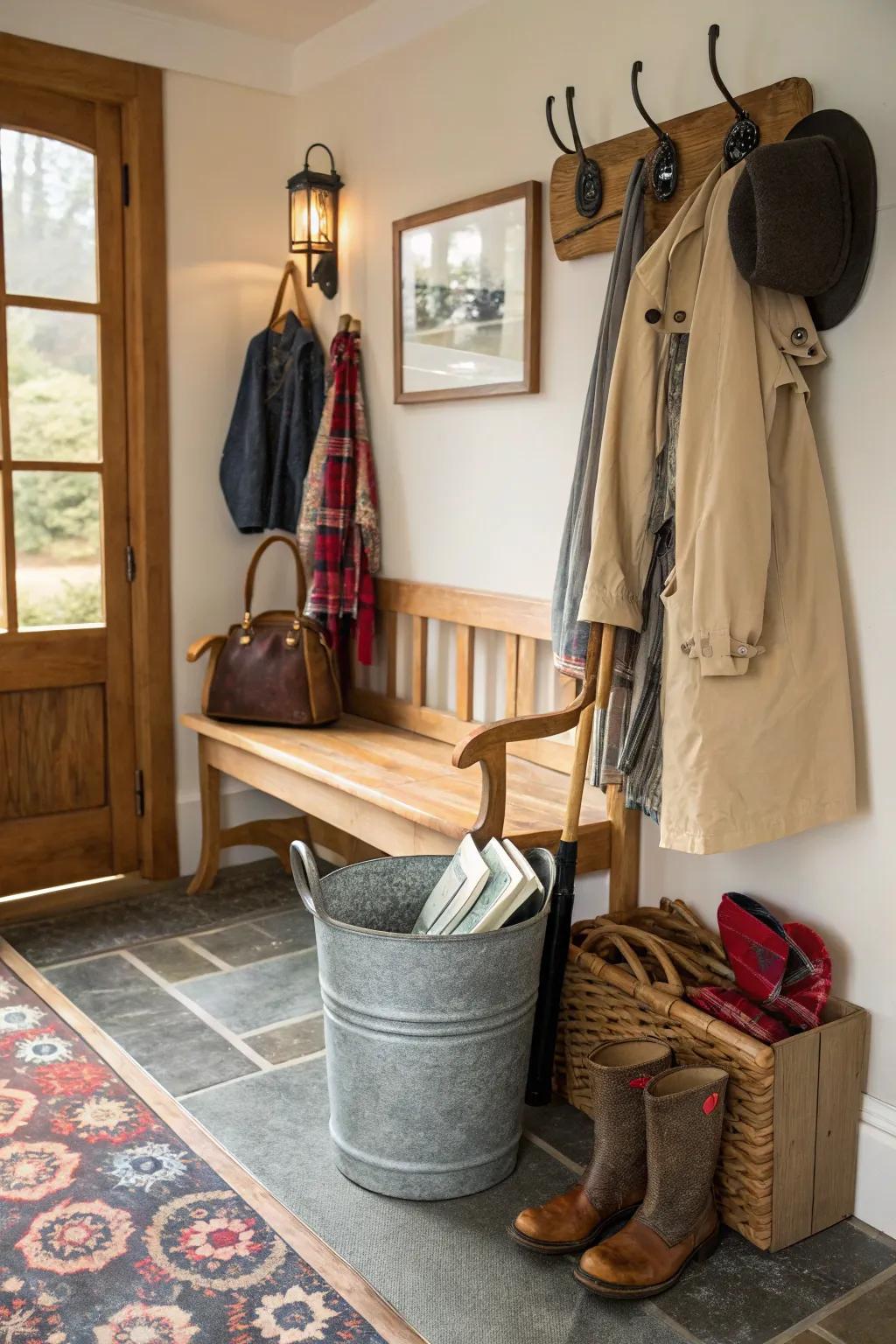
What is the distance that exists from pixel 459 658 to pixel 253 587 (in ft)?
2.77

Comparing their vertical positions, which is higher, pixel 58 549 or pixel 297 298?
pixel 297 298

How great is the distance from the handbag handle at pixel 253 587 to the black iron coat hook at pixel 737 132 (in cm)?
169

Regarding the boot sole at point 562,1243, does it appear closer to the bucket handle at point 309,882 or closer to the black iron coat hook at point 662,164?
the bucket handle at point 309,882

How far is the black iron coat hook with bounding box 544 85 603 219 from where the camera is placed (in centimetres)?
258

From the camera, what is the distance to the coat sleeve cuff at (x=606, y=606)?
221cm

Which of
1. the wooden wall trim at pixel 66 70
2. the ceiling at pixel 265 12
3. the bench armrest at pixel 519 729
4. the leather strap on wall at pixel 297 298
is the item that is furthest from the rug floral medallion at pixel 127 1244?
the ceiling at pixel 265 12

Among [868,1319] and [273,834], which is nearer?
[868,1319]

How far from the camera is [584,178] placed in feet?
8.56

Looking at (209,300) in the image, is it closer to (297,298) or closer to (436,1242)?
(297,298)

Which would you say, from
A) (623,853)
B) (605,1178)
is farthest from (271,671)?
(605,1178)

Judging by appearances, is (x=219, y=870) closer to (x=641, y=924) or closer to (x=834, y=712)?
(x=641, y=924)

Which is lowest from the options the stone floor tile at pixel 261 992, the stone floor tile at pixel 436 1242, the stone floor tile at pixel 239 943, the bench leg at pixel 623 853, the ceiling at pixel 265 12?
the stone floor tile at pixel 436 1242

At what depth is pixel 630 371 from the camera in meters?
2.20

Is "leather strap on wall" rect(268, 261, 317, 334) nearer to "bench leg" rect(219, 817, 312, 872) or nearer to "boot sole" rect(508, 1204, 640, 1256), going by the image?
"bench leg" rect(219, 817, 312, 872)
